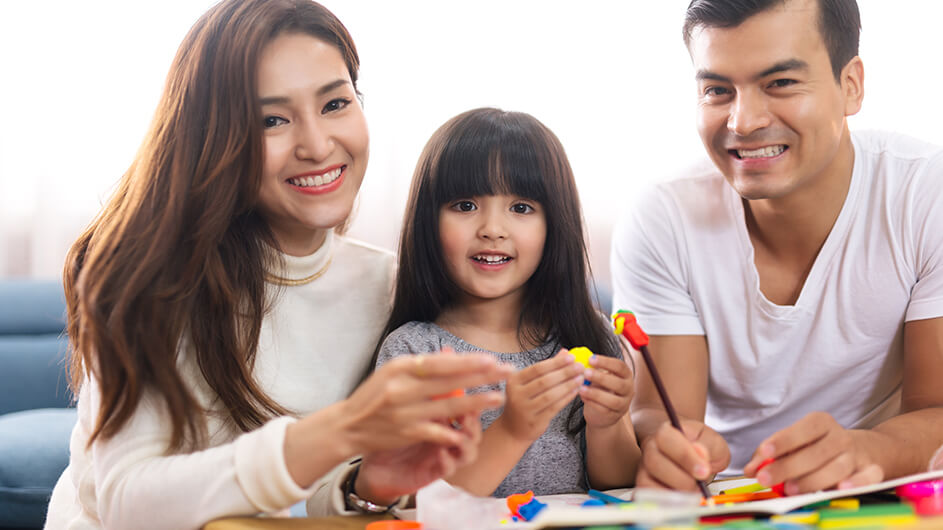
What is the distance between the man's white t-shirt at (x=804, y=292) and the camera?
1.44m

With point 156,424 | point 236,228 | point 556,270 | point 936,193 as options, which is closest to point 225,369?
point 156,424

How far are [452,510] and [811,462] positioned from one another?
451mm

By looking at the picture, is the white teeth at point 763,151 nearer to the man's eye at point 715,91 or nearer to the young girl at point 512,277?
the man's eye at point 715,91

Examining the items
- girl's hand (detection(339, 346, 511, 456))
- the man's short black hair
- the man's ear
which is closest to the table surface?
girl's hand (detection(339, 346, 511, 456))

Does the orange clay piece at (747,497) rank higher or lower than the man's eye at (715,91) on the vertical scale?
lower

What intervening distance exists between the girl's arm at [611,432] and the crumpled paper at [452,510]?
0.22 m

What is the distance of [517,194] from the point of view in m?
1.36

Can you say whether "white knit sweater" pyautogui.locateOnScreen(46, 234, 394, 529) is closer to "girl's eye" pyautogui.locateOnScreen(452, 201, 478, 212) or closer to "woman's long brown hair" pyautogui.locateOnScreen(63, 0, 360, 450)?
"woman's long brown hair" pyautogui.locateOnScreen(63, 0, 360, 450)

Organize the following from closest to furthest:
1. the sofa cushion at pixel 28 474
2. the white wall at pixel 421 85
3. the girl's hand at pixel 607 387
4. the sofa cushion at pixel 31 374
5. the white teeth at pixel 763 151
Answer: the girl's hand at pixel 607 387
the white teeth at pixel 763 151
the sofa cushion at pixel 28 474
the sofa cushion at pixel 31 374
the white wall at pixel 421 85

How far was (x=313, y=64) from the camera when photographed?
125cm

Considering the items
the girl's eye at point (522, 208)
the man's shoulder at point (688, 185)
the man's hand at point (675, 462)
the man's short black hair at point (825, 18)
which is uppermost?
the man's short black hair at point (825, 18)

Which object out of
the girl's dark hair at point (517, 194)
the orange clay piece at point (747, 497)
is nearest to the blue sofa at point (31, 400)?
the girl's dark hair at point (517, 194)

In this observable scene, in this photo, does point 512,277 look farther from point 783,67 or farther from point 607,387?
point 783,67

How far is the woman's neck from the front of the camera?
4.59 feet
